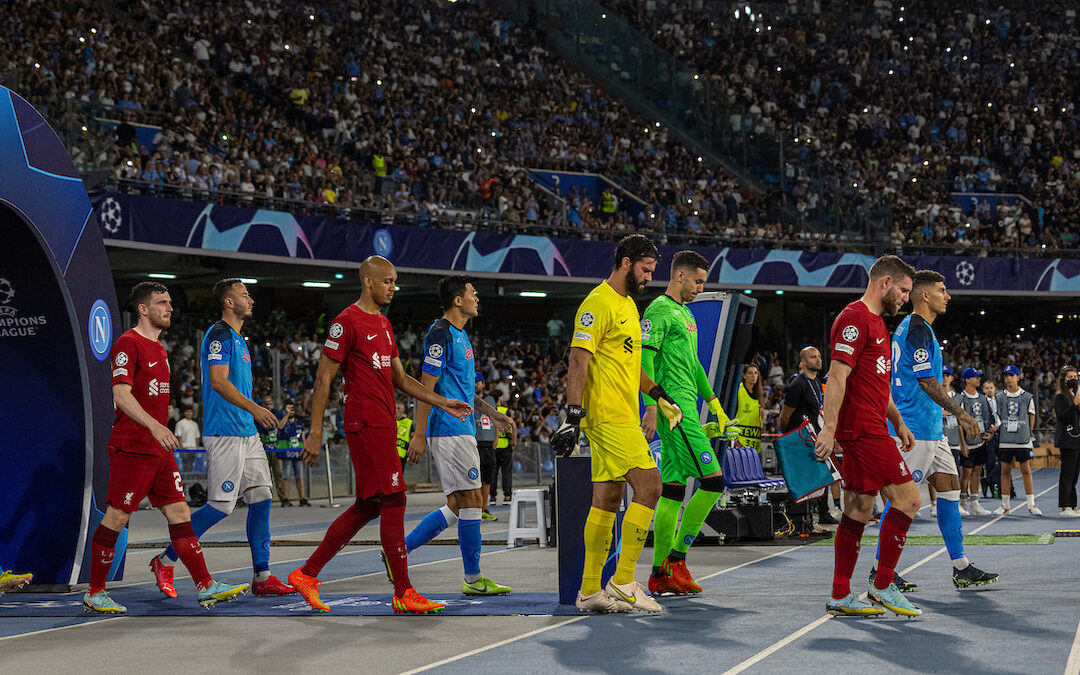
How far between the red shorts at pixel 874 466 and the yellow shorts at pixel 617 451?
122 cm

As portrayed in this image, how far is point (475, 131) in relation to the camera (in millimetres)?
32406

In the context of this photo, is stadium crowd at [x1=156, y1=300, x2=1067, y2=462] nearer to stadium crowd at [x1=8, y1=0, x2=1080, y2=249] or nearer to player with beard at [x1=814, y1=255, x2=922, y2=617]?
stadium crowd at [x1=8, y1=0, x2=1080, y2=249]

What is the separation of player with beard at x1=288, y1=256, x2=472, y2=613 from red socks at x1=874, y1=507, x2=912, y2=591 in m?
2.81

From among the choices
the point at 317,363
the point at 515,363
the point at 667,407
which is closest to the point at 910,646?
the point at 667,407

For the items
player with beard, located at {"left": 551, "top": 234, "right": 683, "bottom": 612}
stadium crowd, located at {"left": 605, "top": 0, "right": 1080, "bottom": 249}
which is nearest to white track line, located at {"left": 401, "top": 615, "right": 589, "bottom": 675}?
player with beard, located at {"left": 551, "top": 234, "right": 683, "bottom": 612}

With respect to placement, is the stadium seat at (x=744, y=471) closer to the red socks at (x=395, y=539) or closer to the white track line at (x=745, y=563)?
the white track line at (x=745, y=563)

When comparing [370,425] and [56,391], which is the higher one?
[56,391]

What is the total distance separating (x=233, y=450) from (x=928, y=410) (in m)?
5.10

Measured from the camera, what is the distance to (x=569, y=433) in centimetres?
760

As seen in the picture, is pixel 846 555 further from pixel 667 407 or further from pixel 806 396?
pixel 806 396

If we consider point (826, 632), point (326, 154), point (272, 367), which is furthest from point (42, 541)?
point (326, 154)

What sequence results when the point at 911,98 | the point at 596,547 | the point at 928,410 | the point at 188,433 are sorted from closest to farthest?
the point at 596,547 → the point at 928,410 → the point at 188,433 → the point at 911,98

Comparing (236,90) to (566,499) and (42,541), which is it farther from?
(566,499)

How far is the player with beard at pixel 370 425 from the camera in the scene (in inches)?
311
